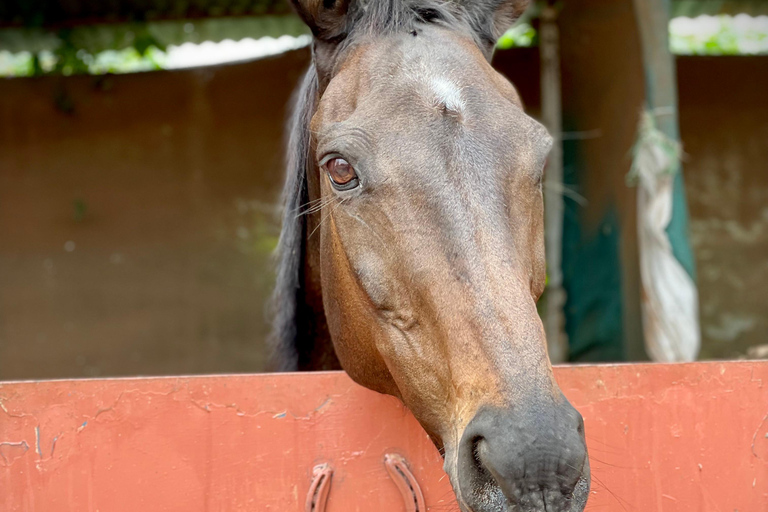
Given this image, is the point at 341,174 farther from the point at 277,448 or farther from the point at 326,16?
the point at 277,448

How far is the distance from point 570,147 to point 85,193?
4.77 meters

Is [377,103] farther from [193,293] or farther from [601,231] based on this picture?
[193,293]

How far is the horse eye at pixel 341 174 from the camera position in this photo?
170 centimetres

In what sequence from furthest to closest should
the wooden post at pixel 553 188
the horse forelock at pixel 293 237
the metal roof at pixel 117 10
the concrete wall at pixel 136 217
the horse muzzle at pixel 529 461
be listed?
1. the concrete wall at pixel 136 217
2. the metal roof at pixel 117 10
3. the wooden post at pixel 553 188
4. the horse forelock at pixel 293 237
5. the horse muzzle at pixel 529 461

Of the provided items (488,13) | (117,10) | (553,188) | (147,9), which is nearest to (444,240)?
(488,13)

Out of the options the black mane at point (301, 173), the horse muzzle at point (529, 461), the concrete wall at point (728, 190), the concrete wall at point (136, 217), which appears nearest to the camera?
the horse muzzle at point (529, 461)

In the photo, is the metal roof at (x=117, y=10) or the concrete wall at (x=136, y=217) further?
the concrete wall at (x=136, y=217)

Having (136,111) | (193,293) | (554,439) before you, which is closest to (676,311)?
(554,439)

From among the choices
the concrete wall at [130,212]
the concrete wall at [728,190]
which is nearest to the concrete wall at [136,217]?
the concrete wall at [130,212]

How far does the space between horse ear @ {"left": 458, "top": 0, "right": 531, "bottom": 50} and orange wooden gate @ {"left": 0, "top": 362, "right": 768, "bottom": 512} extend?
1.07 metres

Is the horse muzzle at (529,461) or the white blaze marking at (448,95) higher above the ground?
the white blaze marking at (448,95)

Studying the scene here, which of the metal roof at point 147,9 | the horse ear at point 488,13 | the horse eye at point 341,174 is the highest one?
the metal roof at point 147,9

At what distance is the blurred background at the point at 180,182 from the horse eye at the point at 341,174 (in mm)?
4975

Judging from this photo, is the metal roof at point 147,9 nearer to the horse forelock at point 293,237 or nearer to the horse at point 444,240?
the horse forelock at point 293,237
